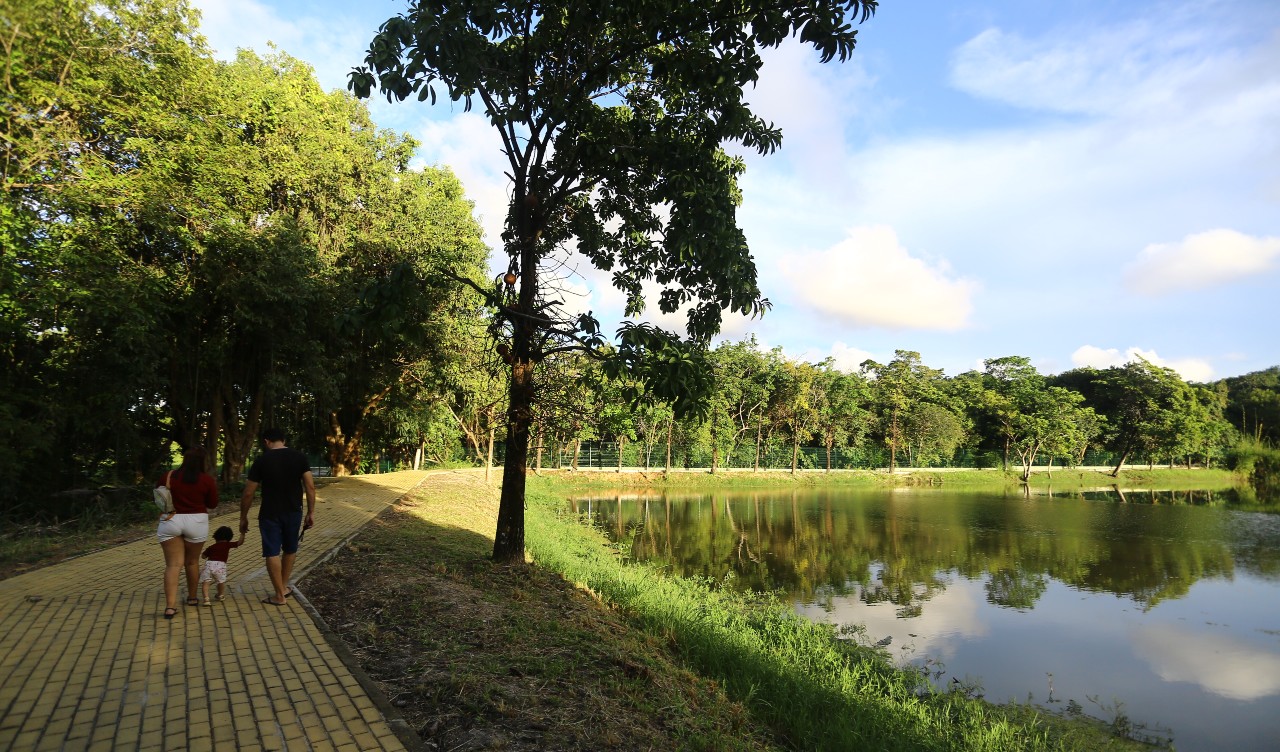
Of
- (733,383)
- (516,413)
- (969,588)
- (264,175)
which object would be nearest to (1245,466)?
(733,383)

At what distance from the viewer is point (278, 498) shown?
18.8 ft

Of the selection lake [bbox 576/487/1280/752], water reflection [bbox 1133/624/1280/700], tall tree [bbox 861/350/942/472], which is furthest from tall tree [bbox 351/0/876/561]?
tall tree [bbox 861/350/942/472]

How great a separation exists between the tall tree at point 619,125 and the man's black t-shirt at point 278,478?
253cm

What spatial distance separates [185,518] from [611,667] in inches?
160

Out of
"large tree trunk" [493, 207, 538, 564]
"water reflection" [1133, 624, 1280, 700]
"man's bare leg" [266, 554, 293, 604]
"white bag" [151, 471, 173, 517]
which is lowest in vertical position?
"water reflection" [1133, 624, 1280, 700]

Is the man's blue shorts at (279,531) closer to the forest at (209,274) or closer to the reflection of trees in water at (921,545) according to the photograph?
the forest at (209,274)

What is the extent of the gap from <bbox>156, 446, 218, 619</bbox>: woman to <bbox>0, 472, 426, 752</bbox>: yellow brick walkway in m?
0.42

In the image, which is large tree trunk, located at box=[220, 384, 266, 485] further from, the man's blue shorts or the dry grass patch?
the man's blue shorts

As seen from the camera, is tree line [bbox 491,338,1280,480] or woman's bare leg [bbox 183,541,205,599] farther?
tree line [bbox 491,338,1280,480]

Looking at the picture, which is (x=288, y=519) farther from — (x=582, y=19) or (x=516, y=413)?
(x=582, y=19)

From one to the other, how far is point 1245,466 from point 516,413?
6429 cm

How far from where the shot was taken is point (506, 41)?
770 cm

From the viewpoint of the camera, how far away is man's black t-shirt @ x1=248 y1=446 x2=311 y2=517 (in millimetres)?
5652

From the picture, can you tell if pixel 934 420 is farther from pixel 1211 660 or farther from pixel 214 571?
pixel 214 571
